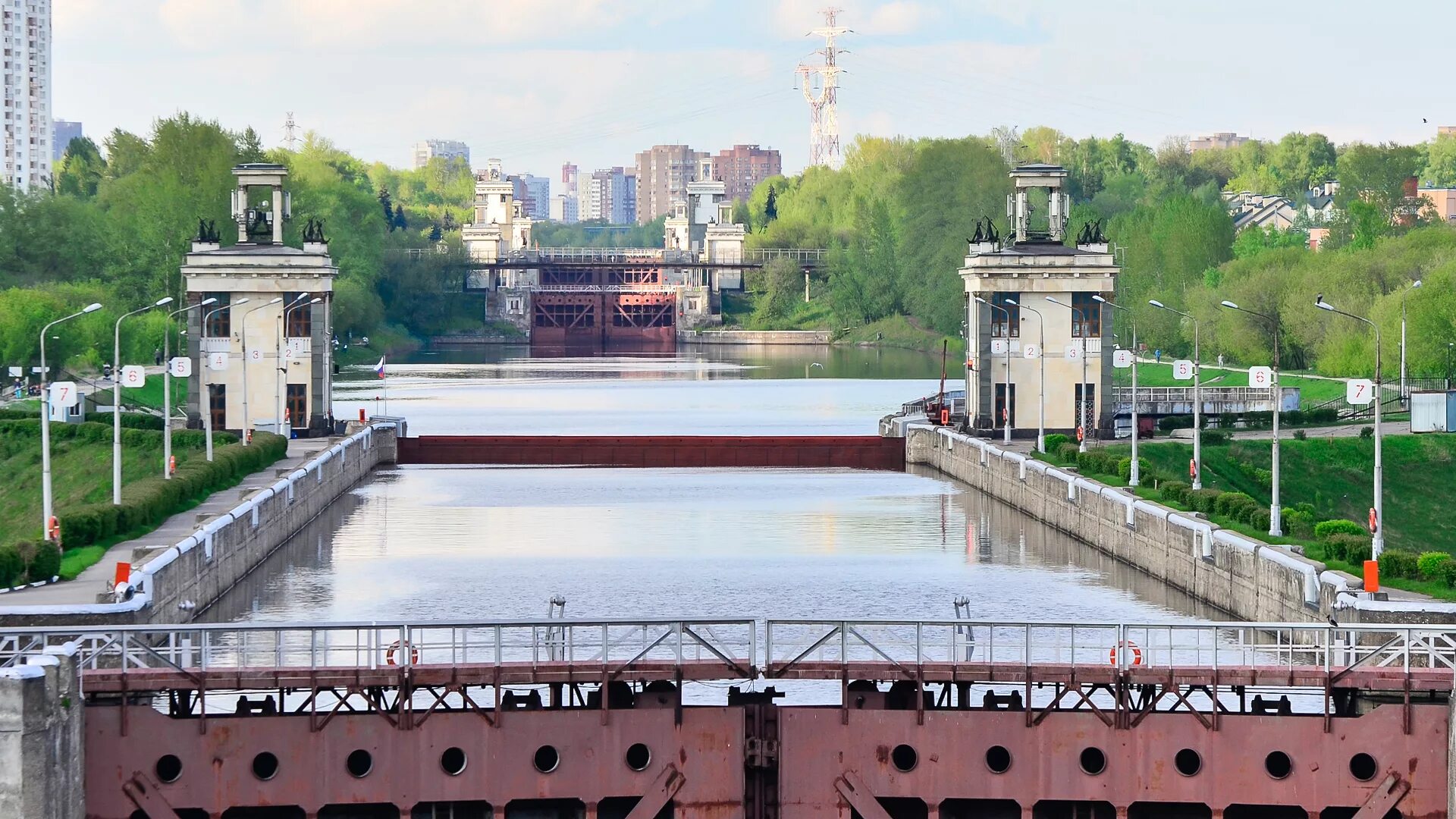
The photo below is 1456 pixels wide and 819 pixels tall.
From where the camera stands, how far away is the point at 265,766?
99.0 feet

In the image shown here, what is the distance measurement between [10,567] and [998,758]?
16.8 metres

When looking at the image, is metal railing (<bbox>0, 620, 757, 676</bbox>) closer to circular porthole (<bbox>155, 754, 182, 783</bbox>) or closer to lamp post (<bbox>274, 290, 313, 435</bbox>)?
circular porthole (<bbox>155, 754, 182, 783</bbox>)

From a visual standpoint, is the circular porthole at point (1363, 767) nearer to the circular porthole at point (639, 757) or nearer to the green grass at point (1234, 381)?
the circular porthole at point (639, 757)

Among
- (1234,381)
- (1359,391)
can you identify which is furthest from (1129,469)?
(1234,381)

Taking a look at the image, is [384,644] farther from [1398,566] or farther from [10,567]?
[1398,566]

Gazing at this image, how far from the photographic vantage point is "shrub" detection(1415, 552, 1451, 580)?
38.7 meters

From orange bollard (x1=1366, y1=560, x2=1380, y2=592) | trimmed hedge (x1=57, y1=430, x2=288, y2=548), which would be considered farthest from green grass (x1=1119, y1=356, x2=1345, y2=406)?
orange bollard (x1=1366, y1=560, x2=1380, y2=592)

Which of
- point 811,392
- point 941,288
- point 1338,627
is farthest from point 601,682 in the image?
point 941,288

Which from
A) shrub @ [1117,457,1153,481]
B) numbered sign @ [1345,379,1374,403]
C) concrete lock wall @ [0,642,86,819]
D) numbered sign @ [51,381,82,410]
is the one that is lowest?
concrete lock wall @ [0,642,86,819]

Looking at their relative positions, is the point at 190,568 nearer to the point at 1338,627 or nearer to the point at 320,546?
the point at 320,546

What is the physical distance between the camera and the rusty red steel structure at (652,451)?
78.3 metres

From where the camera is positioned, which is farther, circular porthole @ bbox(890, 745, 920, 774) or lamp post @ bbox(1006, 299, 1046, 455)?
lamp post @ bbox(1006, 299, 1046, 455)

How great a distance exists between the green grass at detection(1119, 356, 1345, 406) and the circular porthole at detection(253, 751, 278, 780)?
60.8m

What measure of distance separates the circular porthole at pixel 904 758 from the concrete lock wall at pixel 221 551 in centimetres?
1195
